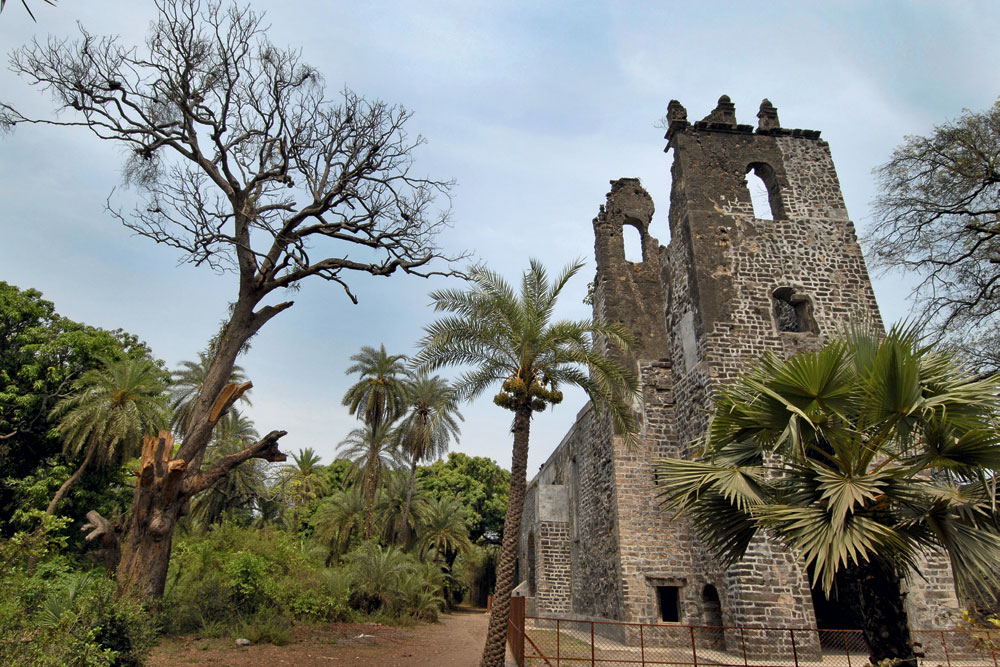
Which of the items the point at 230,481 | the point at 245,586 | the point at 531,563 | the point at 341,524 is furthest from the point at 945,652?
the point at 230,481

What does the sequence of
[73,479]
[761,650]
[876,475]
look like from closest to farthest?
[876,475], [761,650], [73,479]

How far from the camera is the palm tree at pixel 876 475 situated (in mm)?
5762

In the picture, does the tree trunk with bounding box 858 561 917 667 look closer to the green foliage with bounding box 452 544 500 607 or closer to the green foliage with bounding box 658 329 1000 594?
the green foliage with bounding box 658 329 1000 594

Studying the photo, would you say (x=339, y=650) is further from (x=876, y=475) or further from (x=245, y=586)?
(x=876, y=475)

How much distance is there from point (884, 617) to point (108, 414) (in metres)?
21.1

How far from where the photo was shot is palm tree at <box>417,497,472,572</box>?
1145 inches

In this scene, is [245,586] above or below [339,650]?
above

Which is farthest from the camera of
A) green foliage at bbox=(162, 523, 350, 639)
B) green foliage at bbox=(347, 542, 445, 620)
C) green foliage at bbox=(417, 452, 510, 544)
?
green foliage at bbox=(417, 452, 510, 544)

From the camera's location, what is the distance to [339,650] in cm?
1249

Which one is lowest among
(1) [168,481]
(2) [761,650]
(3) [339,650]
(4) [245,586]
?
(3) [339,650]

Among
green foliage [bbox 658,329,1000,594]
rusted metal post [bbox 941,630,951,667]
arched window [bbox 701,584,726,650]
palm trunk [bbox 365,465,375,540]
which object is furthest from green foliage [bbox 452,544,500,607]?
green foliage [bbox 658,329,1000,594]

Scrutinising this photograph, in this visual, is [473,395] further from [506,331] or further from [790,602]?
[790,602]

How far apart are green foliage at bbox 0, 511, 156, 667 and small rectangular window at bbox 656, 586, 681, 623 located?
11.0m

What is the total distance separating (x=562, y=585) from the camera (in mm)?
19641
